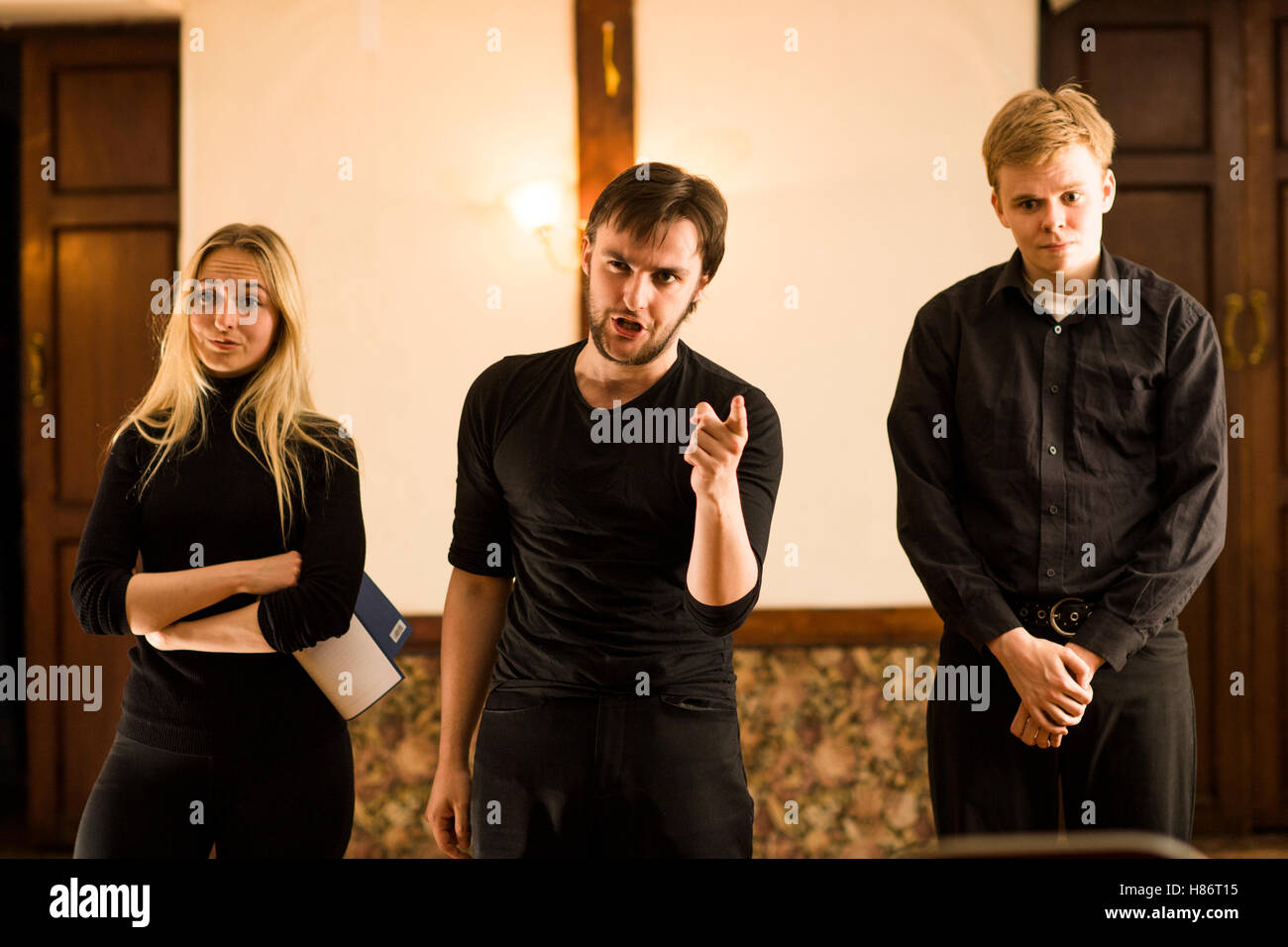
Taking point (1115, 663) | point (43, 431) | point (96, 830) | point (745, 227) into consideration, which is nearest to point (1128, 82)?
point (745, 227)

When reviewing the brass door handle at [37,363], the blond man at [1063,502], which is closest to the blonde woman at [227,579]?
the blond man at [1063,502]

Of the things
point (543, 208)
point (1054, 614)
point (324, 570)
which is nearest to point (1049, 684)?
point (1054, 614)

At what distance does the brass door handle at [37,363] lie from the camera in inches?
117

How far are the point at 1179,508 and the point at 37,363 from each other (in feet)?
10.5

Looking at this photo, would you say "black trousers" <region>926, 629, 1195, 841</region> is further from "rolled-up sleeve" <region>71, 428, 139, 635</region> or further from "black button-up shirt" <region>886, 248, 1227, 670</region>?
"rolled-up sleeve" <region>71, 428, 139, 635</region>

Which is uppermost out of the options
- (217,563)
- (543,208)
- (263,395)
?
(543,208)

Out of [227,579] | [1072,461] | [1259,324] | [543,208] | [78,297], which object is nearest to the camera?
[227,579]

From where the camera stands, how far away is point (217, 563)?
1540mm

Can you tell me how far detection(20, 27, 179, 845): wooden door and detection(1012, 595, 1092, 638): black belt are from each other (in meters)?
2.67

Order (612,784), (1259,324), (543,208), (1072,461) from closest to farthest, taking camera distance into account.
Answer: (612,784), (1072,461), (543,208), (1259,324)

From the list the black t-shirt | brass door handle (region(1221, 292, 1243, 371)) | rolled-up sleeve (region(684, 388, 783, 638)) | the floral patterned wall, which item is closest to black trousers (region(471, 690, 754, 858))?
the black t-shirt

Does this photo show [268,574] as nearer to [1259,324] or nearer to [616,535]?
[616,535]

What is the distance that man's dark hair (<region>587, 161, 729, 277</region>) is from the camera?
4.75 ft

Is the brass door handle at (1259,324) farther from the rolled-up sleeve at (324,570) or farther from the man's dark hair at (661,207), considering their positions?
the rolled-up sleeve at (324,570)
